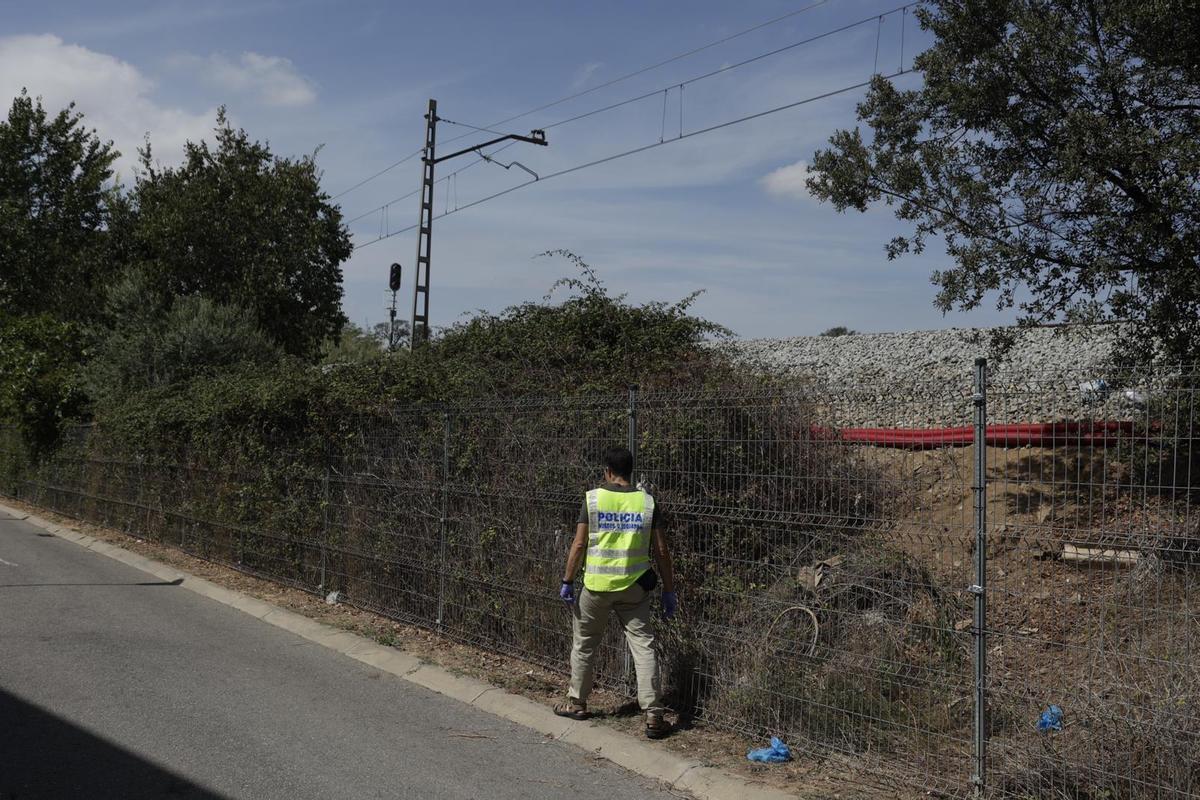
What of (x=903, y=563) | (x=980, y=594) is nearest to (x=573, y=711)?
(x=903, y=563)

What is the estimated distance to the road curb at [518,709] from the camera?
5680 millimetres

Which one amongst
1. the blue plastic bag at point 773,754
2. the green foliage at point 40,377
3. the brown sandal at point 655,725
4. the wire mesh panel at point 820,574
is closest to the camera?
the wire mesh panel at point 820,574

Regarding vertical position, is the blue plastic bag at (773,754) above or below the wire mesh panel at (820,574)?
below

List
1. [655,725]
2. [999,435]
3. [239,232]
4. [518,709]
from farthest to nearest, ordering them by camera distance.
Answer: [239,232], [518,709], [655,725], [999,435]

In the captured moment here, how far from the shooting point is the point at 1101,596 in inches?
182

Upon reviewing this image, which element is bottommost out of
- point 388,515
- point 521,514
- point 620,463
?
point 388,515

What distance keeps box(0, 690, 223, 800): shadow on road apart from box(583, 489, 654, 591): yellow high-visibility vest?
2616 millimetres

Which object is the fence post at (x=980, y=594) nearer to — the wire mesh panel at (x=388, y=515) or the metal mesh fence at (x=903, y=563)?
the metal mesh fence at (x=903, y=563)

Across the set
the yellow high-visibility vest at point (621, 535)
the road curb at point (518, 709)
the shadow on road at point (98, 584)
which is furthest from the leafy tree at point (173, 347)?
the yellow high-visibility vest at point (621, 535)

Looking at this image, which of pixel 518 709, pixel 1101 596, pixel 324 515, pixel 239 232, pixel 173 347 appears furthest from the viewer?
pixel 239 232

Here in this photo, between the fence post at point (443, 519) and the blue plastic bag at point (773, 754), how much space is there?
3.86 meters

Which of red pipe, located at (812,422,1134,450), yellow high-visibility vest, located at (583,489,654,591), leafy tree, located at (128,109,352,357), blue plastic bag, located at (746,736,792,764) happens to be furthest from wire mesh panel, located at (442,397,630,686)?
leafy tree, located at (128,109,352,357)

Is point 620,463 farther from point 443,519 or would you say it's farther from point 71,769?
point 71,769

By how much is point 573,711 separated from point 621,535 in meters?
1.34
